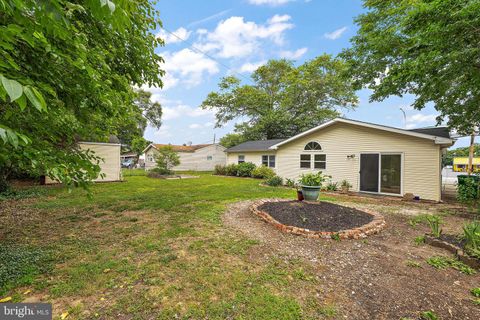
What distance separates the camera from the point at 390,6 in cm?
912

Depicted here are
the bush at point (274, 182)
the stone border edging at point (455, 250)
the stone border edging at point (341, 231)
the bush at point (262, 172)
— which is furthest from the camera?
the bush at point (262, 172)

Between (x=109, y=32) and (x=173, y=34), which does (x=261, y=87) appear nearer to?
(x=173, y=34)

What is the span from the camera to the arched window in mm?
11774

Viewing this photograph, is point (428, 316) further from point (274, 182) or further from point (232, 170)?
point (232, 170)

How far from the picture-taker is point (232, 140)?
94.7ft

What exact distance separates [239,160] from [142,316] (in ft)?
60.2

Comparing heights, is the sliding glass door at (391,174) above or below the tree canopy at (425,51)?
below

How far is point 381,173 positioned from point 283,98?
18937mm

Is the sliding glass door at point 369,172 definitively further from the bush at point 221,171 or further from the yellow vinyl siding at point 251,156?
the bush at point 221,171

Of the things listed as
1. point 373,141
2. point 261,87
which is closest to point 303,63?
point 261,87

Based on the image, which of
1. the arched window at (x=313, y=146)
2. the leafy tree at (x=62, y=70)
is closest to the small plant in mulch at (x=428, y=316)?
the leafy tree at (x=62, y=70)

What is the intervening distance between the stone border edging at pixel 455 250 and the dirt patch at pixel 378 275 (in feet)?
0.44

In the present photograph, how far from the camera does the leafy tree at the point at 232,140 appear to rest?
91.3ft

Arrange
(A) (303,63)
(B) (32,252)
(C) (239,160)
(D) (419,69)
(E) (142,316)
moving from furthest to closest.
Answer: (A) (303,63) < (C) (239,160) < (D) (419,69) < (B) (32,252) < (E) (142,316)
